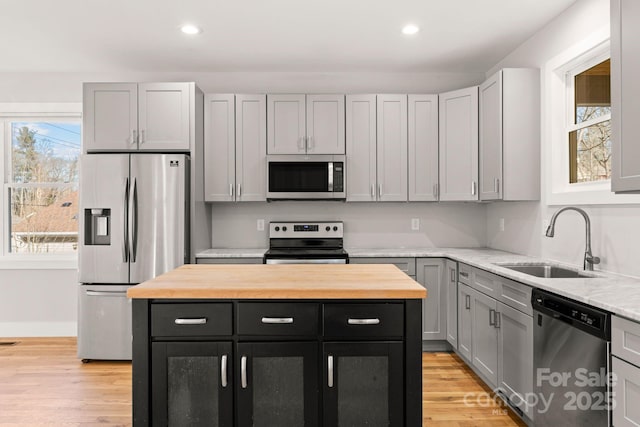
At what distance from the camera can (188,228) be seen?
3.66 metres

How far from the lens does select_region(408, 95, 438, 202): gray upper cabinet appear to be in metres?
3.94

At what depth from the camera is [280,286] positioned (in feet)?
5.87

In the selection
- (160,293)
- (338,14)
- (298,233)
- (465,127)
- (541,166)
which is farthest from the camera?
(298,233)

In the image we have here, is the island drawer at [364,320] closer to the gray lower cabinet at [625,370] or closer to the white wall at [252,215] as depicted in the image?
the gray lower cabinet at [625,370]

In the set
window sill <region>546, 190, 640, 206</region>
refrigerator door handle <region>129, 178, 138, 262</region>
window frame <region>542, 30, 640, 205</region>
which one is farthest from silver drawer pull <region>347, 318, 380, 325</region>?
refrigerator door handle <region>129, 178, 138, 262</region>

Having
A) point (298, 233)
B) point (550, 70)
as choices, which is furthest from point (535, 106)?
point (298, 233)

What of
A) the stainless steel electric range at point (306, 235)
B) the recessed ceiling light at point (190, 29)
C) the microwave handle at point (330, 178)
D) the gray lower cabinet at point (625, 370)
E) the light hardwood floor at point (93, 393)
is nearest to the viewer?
the gray lower cabinet at point (625, 370)

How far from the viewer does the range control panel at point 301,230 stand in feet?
13.6

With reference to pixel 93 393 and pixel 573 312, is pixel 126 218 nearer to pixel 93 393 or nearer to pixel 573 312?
pixel 93 393

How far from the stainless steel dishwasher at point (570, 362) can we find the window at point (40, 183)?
429 centimetres

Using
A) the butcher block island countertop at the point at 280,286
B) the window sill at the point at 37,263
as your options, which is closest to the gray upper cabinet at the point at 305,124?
the butcher block island countertop at the point at 280,286

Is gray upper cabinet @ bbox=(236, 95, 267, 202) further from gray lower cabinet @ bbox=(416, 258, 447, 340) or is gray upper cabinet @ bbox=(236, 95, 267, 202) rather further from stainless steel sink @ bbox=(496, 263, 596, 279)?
stainless steel sink @ bbox=(496, 263, 596, 279)

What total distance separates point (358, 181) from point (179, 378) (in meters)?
2.60

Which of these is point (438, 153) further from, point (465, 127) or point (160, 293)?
point (160, 293)
